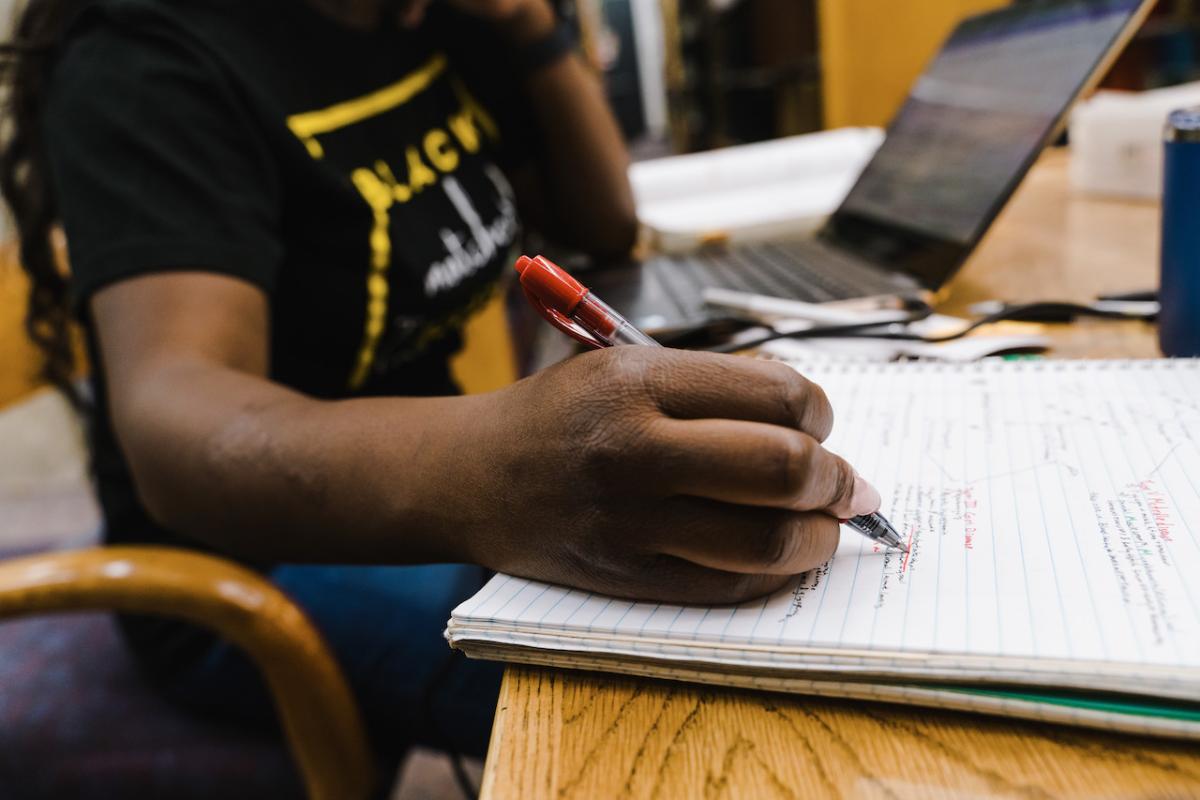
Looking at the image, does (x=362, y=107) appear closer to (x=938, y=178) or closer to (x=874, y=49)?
(x=938, y=178)

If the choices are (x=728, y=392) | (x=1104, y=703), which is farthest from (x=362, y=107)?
(x=1104, y=703)

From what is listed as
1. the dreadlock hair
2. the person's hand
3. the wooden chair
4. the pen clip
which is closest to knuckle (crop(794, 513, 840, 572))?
the person's hand

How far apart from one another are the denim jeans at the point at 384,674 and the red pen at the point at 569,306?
345mm

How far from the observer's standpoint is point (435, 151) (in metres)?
0.81

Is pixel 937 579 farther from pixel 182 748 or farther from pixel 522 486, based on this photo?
pixel 182 748

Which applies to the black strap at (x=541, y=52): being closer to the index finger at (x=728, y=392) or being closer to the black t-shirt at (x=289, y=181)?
the black t-shirt at (x=289, y=181)

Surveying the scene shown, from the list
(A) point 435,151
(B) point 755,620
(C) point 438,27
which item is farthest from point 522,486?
(C) point 438,27

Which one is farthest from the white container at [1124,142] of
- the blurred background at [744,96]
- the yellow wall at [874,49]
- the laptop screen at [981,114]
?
the yellow wall at [874,49]

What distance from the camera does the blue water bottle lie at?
0.46 m

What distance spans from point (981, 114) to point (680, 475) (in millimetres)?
646

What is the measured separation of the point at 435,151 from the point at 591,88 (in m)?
0.31

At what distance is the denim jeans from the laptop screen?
53cm

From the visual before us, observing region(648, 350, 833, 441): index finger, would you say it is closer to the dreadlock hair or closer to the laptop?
the laptop

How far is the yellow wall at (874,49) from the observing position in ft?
6.38
